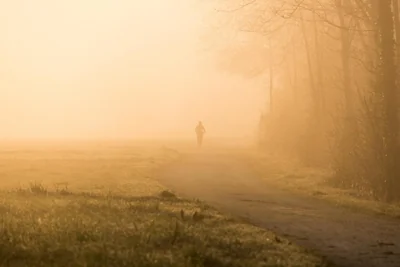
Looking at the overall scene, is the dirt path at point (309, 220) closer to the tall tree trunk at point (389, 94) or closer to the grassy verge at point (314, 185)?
the grassy verge at point (314, 185)

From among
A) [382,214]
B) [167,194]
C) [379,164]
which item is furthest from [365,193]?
[167,194]

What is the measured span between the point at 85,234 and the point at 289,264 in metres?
4.00

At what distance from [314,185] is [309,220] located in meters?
10.8

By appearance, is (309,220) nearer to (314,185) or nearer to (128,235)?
(128,235)

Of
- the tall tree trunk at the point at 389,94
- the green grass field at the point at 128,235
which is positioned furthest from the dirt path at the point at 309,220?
the tall tree trunk at the point at 389,94

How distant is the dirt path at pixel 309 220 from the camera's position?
35.1 feet

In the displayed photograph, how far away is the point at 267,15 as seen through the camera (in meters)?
33.7

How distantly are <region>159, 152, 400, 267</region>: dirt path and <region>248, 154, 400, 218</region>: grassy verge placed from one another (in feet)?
2.79

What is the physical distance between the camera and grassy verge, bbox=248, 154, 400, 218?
18.2 meters

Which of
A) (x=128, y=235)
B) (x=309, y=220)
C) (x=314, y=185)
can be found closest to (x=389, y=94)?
(x=314, y=185)

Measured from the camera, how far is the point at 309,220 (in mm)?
14555

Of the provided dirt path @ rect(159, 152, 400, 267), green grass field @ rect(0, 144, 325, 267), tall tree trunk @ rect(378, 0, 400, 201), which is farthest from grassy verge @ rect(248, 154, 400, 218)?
green grass field @ rect(0, 144, 325, 267)

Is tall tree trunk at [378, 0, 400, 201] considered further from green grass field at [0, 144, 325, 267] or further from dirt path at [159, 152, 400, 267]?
green grass field at [0, 144, 325, 267]

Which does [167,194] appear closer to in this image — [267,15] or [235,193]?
[235,193]
